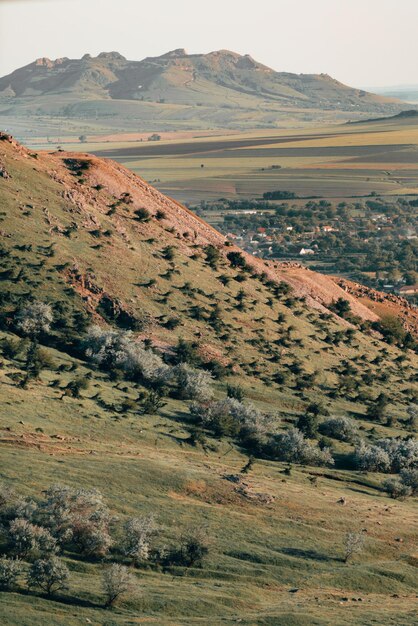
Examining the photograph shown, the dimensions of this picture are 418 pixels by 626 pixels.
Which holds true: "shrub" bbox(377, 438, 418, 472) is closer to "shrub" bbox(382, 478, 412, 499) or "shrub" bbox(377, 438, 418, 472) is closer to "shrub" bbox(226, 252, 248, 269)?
"shrub" bbox(382, 478, 412, 499)

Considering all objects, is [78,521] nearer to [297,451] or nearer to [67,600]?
[67,600]

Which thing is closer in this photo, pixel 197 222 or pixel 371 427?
pixel 371 427

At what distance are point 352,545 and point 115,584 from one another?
41.7 ft

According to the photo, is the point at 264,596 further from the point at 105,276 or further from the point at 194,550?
the point at 105,276

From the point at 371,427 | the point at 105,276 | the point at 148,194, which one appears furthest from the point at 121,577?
the point at 148,194

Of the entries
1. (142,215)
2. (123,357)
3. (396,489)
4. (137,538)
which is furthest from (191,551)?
(142,215)

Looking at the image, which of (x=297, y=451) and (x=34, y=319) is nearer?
(x=297, y=451)

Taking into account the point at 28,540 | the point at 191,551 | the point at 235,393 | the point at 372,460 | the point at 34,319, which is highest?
the point at 34,319

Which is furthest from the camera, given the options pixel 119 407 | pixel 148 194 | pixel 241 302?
pixel 148 194

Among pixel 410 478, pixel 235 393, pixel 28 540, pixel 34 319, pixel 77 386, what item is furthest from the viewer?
pixel 34 319

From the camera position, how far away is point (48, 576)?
120 feet

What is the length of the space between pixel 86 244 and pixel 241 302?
13.4 metres

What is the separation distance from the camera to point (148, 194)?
100 meters

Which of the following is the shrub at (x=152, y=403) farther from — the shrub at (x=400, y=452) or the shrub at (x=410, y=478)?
the shrub at (x=410, y=478)
